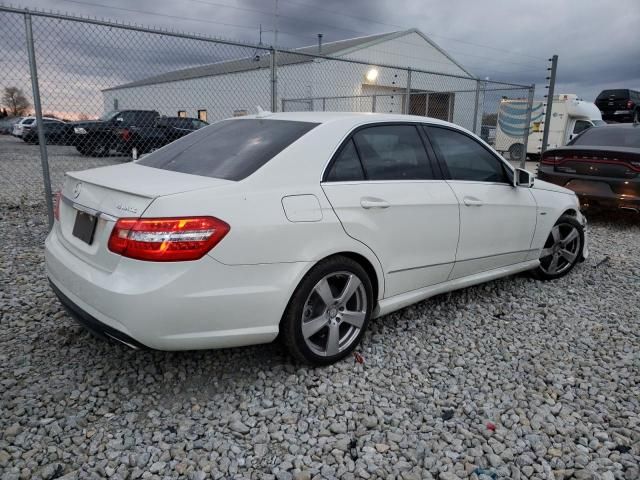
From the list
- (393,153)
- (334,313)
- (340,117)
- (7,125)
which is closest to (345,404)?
(334,313)

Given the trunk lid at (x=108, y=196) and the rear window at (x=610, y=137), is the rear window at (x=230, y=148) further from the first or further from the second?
the rear window at (x=610, y=137)

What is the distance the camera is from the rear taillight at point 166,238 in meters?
2.25

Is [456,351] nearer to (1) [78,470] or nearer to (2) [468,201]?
(2) [468,201]

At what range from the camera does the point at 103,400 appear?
2611 mm

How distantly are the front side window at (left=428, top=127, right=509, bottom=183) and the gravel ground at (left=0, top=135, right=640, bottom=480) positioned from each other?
3.64 ft

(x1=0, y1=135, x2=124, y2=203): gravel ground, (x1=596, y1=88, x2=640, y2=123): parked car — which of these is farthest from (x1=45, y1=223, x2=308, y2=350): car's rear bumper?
(x1=596, y1=88, x2=640, y2=123): parked car

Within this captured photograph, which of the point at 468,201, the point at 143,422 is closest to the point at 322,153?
the point at 468,201

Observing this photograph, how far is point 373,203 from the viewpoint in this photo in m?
2.94

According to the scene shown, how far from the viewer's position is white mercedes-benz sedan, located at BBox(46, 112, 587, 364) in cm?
230

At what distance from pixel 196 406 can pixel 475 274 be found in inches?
92.4

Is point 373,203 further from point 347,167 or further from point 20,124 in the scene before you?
point 20,124

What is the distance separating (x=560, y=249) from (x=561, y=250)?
2 cm

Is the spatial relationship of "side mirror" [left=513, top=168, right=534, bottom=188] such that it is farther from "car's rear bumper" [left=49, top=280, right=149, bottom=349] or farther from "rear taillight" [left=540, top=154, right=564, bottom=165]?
"rear taillight" [left=540, top=154, right=564, bottom=165]

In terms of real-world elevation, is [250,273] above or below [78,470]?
above
